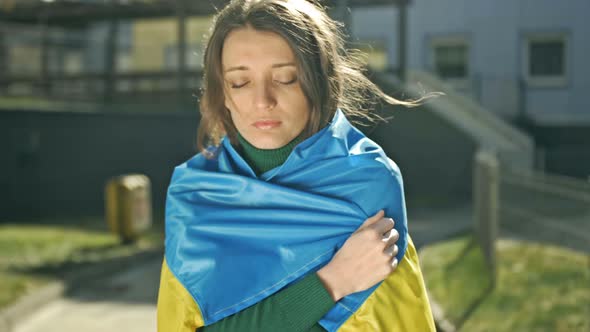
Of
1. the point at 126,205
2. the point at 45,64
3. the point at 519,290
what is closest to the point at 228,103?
the point at 519,290

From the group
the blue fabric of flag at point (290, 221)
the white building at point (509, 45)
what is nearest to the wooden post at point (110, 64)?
the white building at point (509, 45)

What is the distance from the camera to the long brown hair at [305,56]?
6.50ft

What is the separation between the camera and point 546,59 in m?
24.2

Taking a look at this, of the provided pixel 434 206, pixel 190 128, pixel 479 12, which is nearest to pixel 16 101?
pixel 190 128

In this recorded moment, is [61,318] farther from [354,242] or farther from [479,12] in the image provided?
[479,12]

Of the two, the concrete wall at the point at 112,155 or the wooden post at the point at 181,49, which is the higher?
the wooden post at the point at 181,49

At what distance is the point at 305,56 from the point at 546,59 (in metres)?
23.8

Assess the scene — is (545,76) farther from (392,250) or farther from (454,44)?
(392,250)

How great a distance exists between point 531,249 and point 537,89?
58.5ft

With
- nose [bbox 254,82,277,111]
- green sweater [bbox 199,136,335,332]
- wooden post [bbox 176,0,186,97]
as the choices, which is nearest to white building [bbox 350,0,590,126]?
wooden post [bbox 176,0,186,97]

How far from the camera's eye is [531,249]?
727cm

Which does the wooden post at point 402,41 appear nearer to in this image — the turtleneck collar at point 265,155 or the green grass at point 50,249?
the green grass at point 50,249

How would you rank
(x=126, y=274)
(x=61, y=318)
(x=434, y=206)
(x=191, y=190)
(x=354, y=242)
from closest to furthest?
(x=354, y=242), (x=191, y=190), (x=61, y=318), (x=126, y=274), (x=434, y=206)

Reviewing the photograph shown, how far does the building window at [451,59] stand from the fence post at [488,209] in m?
16.4
